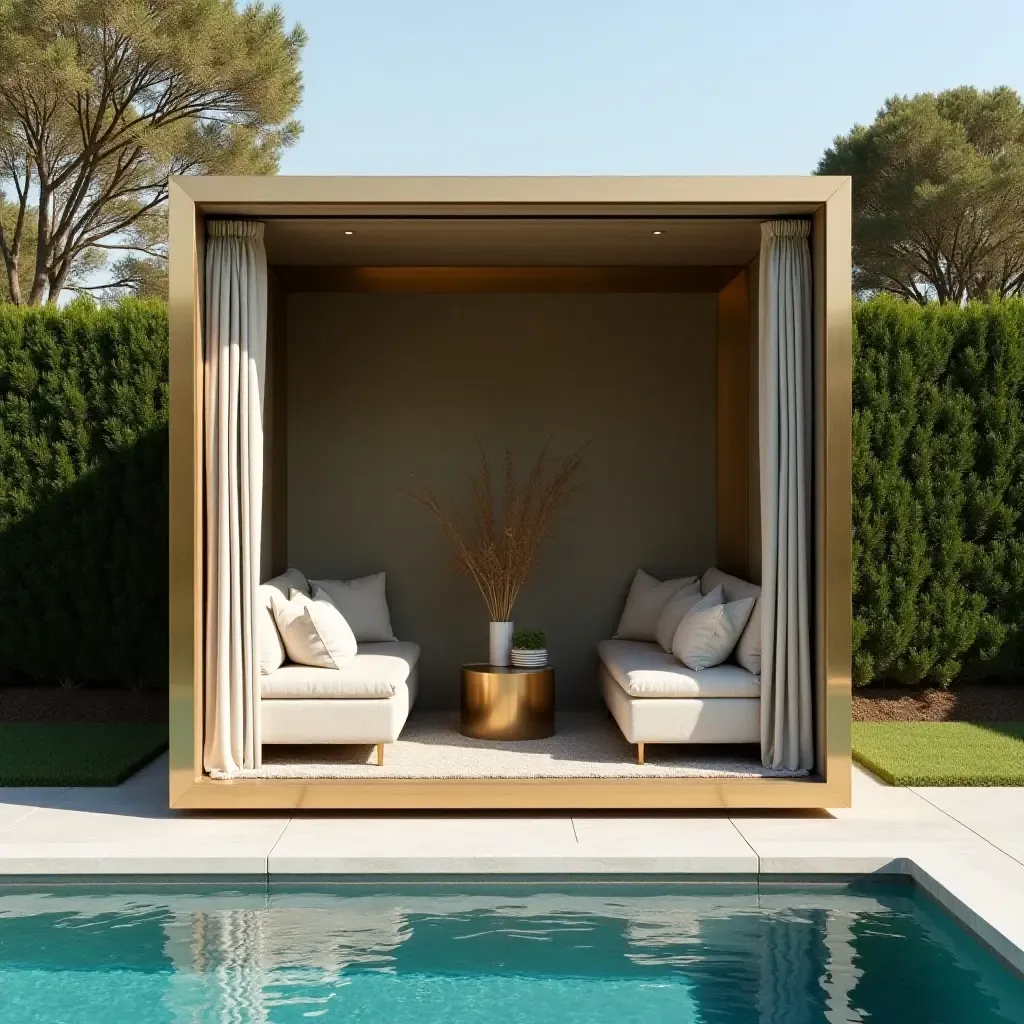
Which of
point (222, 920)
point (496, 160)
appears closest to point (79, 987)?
point (222, 920)

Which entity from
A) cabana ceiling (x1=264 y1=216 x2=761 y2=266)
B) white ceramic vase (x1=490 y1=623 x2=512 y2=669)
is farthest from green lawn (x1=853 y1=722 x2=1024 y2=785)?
cabana ceiling (x1=264 y1=216 x2=761 y2=266)

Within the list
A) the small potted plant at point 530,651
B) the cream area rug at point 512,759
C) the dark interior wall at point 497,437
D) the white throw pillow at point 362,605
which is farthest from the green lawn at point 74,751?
the small potted plant at point 530,651

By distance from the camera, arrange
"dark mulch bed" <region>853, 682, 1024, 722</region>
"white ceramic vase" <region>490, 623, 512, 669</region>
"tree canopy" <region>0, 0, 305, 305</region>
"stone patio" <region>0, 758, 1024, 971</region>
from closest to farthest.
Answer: "stone patio" <region>0, 758, 1024, 971</region>
"white ceramic vase" <region>490, 623, 512, 669</region>
"dark mulch bed" <region>853, 682, 1024, 722</region>
"tree canopy" <region>0, 0, 305, 305</region>

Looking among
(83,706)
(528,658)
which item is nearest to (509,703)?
(528,658)

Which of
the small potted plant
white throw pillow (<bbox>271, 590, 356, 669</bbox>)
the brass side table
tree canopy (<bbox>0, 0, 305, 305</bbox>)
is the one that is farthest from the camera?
tree canopy (<bbox>0, 0, 305, 305</bbox>)

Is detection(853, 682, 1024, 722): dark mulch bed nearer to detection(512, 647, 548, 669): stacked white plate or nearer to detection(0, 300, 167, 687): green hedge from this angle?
detection(512, 647, 548, 669): stacked white plate

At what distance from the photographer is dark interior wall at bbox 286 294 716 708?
7.34 metres

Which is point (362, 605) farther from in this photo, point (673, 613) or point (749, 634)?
point (749, 634)

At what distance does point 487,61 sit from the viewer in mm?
14180

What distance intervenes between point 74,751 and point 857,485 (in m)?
4.59

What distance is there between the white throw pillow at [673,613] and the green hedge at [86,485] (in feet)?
9.72

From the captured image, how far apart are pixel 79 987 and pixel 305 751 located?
2.42 metres

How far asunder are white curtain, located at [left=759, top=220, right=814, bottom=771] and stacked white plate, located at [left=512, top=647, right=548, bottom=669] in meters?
1.24

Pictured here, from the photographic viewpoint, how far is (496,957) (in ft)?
12.3
